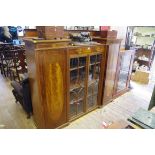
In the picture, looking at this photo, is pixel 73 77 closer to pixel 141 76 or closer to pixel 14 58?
pixel 14 58

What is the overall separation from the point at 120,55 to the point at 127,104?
988 millimetres

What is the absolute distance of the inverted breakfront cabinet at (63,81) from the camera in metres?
1.49

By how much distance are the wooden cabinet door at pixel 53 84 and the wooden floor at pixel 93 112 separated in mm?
355

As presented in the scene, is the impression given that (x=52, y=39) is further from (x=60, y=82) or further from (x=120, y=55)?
(x=120, y=55)

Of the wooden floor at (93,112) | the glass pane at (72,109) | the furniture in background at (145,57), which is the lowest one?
the wooden floor at (93,112)

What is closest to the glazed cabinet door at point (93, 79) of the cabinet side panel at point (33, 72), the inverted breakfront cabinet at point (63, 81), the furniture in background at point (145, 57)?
the inverted breakfront cabinet at point (63, 81)

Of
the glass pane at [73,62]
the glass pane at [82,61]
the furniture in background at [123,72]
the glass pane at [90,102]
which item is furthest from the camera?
the furniture in background at [123,72]

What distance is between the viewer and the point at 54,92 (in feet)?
5.48

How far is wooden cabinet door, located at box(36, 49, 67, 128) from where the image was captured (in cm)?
146

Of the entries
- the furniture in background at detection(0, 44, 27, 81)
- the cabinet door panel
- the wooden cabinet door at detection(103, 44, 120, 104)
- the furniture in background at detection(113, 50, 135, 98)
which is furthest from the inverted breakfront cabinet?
the furniture in background at detection(0, 44, 27, 81)

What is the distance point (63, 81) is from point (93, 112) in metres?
1.01

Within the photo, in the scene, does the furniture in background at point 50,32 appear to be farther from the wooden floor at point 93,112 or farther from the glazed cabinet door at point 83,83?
the wooden floor at point 93,112

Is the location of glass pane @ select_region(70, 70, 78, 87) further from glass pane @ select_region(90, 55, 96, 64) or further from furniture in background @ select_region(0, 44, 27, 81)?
furniture in background @ select_region(0, 44, 27, 81)
